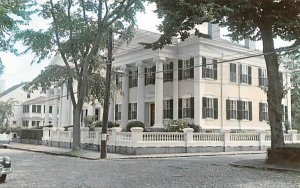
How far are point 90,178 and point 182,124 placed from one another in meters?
17.2

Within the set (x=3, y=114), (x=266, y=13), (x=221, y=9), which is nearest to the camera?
(x=221, y=9)

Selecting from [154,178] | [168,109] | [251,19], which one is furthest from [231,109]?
[154,178]

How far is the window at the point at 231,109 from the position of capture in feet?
117

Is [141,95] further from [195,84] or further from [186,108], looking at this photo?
[195,84]

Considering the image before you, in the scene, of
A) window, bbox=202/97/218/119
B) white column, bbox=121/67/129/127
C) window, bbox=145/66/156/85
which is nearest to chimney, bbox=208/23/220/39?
window, bbox=145/66/156/85

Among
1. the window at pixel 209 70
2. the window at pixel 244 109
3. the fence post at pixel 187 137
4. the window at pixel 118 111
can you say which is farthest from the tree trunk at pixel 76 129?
the window at pixel 244 109

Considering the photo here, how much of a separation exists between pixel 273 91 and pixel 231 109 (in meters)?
15.7

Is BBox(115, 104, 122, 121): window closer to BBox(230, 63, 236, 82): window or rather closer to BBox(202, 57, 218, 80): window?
BBox(202, 57, 218, 80): window

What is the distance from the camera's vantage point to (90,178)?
567 inches

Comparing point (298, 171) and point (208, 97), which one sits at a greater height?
point (208, 97)

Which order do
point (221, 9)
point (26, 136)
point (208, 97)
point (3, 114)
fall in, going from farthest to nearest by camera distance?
1. point (3, 114)
2. point (26, 136)
3. point (208, 97)
4. point (221, 9)

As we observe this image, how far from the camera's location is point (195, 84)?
33.7 meters

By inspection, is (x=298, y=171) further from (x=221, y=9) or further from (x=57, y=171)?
(x=57, y=171)

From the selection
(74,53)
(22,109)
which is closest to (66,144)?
(74,53)
